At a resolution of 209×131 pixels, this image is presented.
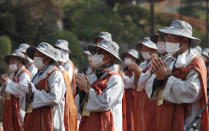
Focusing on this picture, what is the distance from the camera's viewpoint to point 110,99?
6047 mm

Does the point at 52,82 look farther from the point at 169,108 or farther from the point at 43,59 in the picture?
the point at 169,108

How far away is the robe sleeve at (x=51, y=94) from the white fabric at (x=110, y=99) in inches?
31.2

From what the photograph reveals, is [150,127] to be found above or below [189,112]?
below

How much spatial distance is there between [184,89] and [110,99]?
1.24 m

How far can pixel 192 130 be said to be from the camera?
4.98 metres

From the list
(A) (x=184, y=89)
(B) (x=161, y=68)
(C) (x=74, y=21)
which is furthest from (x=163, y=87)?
(C) (x=74, y=21)

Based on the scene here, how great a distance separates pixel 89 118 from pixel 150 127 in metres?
1.19

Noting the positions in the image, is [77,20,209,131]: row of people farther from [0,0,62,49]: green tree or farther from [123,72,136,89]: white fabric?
[0,0,62,49]: green tree

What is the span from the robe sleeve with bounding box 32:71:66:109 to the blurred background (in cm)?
917

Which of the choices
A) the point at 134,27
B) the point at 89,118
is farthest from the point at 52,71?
the point at 134,27

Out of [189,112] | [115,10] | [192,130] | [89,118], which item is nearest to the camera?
[192,130]

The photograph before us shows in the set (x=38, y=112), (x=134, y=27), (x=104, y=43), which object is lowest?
(x=134, y=27)

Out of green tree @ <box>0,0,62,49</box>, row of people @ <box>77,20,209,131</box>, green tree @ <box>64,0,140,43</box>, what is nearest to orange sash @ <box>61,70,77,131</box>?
row of people @ <box>77,20,209,131</box>

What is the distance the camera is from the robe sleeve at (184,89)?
5141mm
